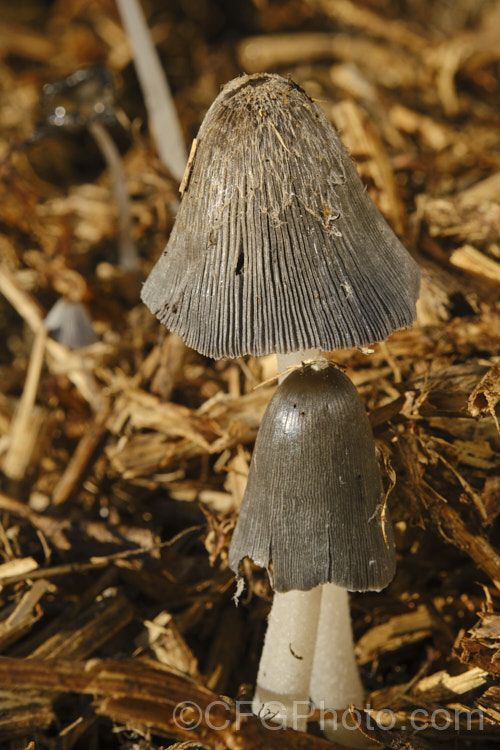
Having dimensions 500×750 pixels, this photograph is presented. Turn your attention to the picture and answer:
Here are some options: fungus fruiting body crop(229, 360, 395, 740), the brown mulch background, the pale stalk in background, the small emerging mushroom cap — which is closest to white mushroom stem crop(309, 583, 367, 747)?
the brown mulch background

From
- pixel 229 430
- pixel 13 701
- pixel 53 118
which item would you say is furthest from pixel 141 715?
pixel 53 118

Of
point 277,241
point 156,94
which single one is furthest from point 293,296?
point 156,94

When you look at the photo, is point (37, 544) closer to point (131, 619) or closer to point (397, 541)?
point (131, 619)

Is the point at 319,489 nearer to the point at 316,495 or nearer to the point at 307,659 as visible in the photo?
the point at 316,495

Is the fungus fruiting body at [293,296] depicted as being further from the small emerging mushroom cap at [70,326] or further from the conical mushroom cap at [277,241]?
the small emerging mushroom cap at [70,326]

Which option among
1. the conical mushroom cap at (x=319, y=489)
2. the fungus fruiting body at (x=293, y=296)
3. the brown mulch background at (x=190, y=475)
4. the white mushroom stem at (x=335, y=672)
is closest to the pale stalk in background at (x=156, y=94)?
the brown mulch background at (x=190, y=475)

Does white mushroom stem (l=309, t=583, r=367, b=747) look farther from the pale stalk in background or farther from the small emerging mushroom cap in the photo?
the pale stalk in background
